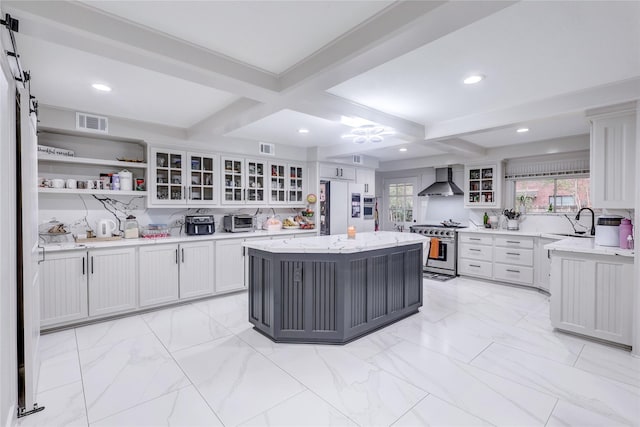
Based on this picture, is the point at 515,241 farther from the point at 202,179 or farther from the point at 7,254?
the point at 7,254

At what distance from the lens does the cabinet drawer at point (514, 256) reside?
499 cm

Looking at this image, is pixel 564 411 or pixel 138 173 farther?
pixel 138 173

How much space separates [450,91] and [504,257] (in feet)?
11.4

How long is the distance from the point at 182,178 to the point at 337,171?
2.92m

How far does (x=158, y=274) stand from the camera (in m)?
4.03

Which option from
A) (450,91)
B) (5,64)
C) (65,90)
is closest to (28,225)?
(5,64)

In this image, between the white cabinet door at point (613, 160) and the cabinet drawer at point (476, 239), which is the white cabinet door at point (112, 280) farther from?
the cabinet drawer at point (476, 239)

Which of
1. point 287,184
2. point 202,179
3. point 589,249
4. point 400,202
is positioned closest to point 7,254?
point 202,179

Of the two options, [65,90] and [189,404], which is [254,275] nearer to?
[189,404]

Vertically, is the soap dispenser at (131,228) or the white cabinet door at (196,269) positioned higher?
the soap dispenser at (131,228)

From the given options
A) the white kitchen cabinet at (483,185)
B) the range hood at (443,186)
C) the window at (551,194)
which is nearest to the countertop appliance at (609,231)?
the window at (551,194)

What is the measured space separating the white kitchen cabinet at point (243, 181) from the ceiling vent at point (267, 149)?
20cm

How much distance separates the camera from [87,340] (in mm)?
3141

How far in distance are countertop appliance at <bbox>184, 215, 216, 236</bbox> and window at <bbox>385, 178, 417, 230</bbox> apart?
4.74 meters
